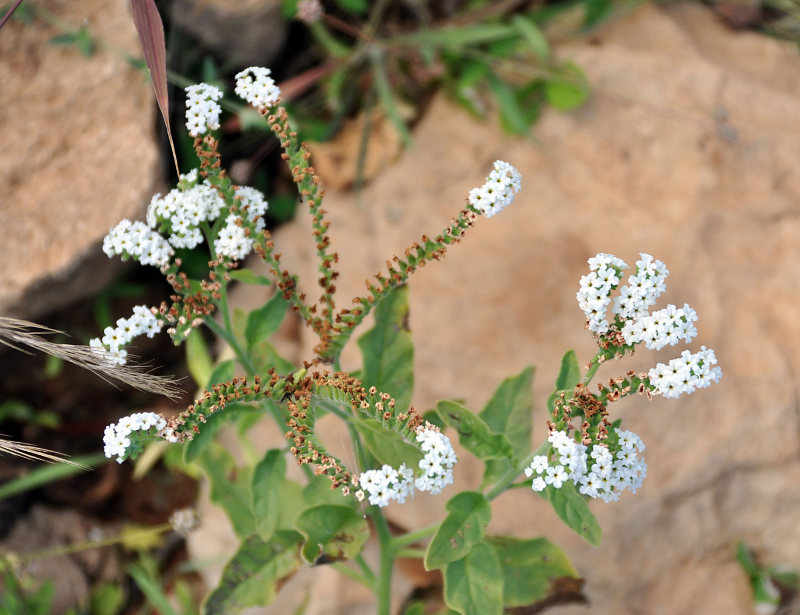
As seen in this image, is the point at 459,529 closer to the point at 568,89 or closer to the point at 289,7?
the point at 568,89

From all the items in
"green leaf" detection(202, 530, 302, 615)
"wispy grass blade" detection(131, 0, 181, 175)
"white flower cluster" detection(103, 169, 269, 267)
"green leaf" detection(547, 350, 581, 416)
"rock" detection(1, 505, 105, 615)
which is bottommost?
"rock" detection(1, 505, 105, 615)

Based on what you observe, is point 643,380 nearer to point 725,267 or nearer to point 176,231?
point 176,231

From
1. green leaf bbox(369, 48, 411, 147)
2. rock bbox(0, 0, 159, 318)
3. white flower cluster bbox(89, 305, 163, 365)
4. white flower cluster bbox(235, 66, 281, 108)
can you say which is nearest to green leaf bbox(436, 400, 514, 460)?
white flower cluster bbox(89, 305, 163, 365)

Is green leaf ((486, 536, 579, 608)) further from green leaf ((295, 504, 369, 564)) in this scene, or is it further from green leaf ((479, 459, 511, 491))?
green leaf ((295, 504, 369, 564))

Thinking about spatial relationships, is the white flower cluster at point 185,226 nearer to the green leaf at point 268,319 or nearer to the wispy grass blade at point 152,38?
the wispy grass blade at point 152,38

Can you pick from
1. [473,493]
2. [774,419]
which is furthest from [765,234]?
[473,493]
